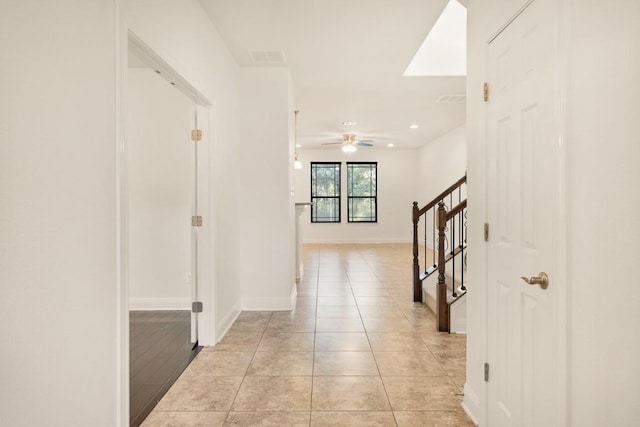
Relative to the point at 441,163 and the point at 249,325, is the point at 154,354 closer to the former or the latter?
the point at 249,325

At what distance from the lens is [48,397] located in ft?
4.16

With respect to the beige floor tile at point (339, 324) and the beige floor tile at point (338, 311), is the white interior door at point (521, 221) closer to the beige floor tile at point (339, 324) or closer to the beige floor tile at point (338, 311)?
the beige floor tile at point (339, 324)

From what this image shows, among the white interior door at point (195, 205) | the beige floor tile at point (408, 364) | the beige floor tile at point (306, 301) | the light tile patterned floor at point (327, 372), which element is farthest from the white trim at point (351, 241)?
the beige floor tile at point (408, 364)

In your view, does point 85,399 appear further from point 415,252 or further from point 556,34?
point 415,252

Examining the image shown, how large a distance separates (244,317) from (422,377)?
2061mm

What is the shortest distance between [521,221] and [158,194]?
12.8ft

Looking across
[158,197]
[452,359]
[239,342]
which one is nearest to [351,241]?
[158,197]

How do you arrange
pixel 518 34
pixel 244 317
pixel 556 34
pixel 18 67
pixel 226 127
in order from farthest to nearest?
pixel 244 317 < pixel 226 127 < pixel 518 34 < pixel 556 34 < pixel 18 67

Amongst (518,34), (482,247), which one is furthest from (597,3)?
(482,247)

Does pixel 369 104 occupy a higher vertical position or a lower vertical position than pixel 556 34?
higher

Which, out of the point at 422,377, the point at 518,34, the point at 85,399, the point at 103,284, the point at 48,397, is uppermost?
the point at 518,34

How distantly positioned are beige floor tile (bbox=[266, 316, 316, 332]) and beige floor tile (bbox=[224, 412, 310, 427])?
4.70 ft

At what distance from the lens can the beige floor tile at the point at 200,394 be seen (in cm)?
230

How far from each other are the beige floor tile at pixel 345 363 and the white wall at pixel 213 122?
1006mm
